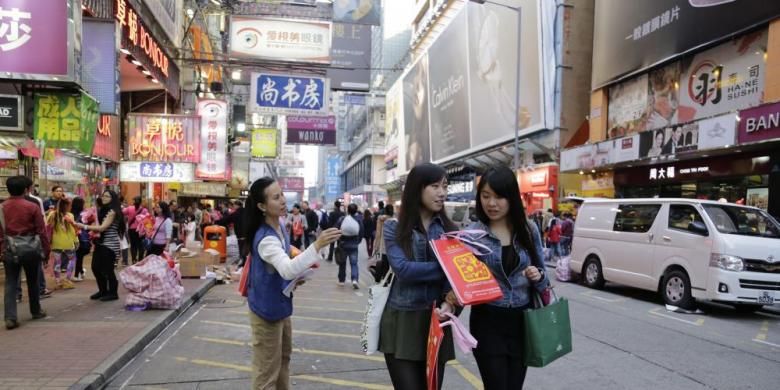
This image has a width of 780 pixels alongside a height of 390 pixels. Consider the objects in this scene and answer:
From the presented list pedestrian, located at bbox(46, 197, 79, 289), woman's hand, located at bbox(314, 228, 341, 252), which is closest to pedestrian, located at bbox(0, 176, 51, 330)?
pedestrian, located at bbox(46, 197, 79, 289)

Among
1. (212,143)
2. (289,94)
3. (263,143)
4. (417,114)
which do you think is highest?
(417,114)

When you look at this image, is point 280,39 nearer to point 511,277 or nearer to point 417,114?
point 511,277

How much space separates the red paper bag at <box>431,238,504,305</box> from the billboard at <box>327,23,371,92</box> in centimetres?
1524

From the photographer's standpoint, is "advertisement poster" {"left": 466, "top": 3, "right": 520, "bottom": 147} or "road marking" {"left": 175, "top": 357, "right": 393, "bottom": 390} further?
"advertisement poster" {"left": 466, "top": 3, "right": 520, "bottom": 147}

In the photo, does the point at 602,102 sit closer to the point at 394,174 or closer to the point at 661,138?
the point at 661,138

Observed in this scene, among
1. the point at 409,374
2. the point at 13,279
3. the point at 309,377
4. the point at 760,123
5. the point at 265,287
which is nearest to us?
the point at 409,374

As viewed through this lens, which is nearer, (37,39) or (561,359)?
(561,359)

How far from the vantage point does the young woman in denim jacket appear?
2.79 meters

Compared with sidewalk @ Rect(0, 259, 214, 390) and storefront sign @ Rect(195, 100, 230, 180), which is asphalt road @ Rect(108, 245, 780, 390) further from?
storefront sign @ Rect(195, 100, 230, 180)

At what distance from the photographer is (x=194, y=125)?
1547 centimetres

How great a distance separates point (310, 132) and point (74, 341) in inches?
738

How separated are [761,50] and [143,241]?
57.4 feet

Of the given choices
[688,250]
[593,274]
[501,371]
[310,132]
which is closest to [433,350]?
[501,371]

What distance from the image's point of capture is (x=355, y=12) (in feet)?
52.9
